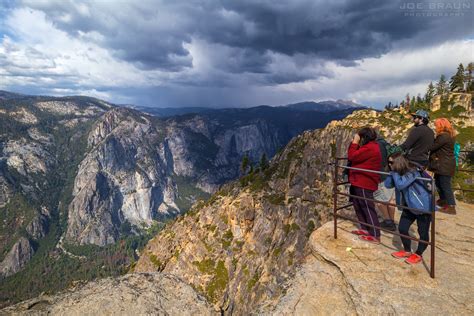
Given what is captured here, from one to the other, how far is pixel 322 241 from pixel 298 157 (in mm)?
118005

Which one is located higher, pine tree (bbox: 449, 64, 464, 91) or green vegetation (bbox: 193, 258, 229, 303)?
pine tree (bbox: 449, 64, 464, 91)

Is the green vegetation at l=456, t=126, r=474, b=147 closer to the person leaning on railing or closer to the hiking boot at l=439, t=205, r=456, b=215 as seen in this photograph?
the hiking boot at l=439, t=205, r=456, b=215

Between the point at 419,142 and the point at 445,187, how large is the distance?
3.77 meters

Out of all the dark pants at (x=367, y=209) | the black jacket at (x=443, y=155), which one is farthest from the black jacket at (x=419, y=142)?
the dark pants at (x=367, y=209)

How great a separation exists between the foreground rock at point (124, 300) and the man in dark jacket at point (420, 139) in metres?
11.4

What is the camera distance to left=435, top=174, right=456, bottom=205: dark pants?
15.5m

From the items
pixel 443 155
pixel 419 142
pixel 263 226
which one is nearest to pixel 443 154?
pixel 443 155

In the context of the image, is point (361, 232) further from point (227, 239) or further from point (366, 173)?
point (227, 239)

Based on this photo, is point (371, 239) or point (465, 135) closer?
point (371, 239)

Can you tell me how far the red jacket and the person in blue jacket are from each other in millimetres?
928

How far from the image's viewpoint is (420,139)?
1405 centimetres

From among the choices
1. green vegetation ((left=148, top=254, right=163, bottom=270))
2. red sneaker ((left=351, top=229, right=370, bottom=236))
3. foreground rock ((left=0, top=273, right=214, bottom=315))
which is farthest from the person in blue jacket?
green vegetation ((left=148, top=254, right=163, bottom=270))

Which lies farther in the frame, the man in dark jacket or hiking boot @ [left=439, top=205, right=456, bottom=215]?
hiking boot @ [left=439, top=205, right=456, bottom=215]

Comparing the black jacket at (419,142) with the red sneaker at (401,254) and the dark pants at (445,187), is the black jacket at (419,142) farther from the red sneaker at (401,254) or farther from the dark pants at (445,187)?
the red sneaker at (401,254)
